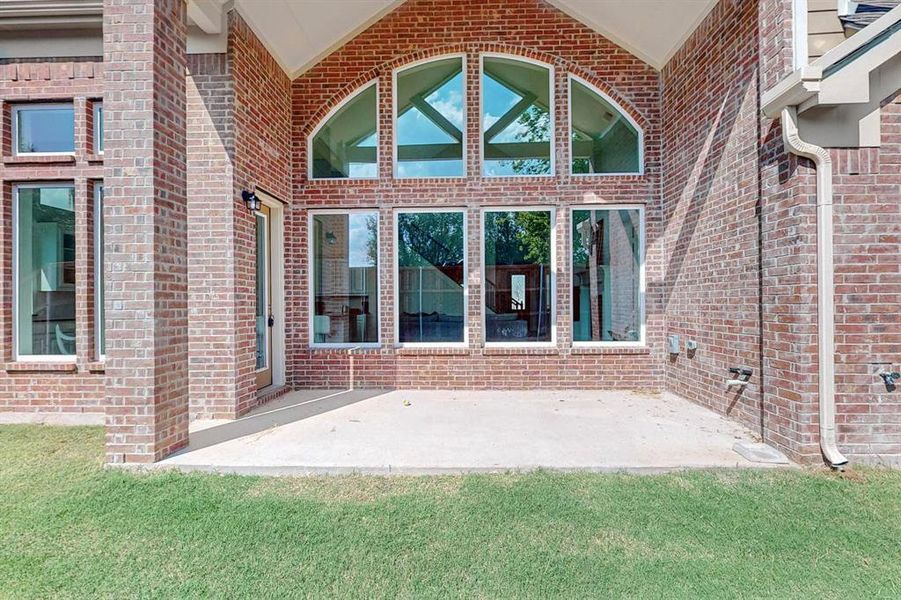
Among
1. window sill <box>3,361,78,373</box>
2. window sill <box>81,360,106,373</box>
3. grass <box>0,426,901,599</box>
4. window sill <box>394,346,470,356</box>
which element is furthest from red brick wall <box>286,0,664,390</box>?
grass <box>0,426,901,599</box>

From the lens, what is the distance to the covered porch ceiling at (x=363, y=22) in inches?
214

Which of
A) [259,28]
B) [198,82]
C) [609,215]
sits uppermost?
[259,28]

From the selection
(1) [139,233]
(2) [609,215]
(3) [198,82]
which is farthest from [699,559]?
(3) [198,82]

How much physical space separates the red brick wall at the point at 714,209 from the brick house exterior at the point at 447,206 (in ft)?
0.10

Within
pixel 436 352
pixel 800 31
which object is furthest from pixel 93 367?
pixel 800 31

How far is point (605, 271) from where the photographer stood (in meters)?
6.59

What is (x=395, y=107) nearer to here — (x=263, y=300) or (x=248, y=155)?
(x=248, y=155)

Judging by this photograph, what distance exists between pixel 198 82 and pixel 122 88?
5.05 ft

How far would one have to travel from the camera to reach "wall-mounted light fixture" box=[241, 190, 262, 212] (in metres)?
5.25

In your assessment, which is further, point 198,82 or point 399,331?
point 399,331

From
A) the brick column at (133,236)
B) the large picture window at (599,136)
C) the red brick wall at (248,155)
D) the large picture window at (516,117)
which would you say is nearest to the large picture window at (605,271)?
the large picture window at (599,136)

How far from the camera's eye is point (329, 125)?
6.74 m

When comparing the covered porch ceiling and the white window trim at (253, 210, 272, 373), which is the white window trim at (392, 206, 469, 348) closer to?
the white window trim at (253, 210, 272, 373)

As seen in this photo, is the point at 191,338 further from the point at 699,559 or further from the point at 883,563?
the point at 883,563
